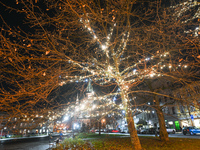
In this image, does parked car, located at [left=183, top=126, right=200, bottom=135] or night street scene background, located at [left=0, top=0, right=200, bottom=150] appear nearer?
night street scene background, located at [left=0, top=0, right=200, bottom=150]

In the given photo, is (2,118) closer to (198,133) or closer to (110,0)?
(110,0)

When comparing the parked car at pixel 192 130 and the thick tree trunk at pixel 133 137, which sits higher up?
the thick tree trunk at pixel 133 137

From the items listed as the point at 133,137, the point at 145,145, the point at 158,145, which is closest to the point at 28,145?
the point at 145,145

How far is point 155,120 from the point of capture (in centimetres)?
3703

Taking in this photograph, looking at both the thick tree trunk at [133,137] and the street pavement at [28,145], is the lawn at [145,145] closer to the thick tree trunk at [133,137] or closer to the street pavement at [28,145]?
the thick tree trunk at [133,137]

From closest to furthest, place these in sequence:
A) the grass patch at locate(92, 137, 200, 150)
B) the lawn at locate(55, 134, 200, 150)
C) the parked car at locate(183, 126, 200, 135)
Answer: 1. the grass patch at locate(92, 137, 200, 150)
2. the lawn at locate(55, 134, 200, 150)
3. the parked car at locate(183, 126, 200, 135)

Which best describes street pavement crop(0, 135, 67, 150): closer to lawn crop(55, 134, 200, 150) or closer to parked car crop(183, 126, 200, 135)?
lawn crop(55, 134, 200, 150)

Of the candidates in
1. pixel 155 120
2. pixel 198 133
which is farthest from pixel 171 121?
pixel 198 133

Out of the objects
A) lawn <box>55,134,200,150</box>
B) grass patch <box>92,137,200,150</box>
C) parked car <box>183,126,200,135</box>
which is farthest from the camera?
parked car <box>183,126,200,135</box>

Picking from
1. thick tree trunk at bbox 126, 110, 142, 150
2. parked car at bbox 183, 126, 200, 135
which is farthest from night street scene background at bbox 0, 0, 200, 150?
parked car at bbox 183, 126, 200, 135

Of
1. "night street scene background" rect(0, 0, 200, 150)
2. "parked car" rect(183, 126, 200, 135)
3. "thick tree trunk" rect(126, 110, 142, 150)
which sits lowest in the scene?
"parked car" rect(183, 126, 200, 135)

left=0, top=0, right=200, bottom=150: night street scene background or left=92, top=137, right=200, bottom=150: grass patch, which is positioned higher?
left=0, top=0, right=200, bottom=150: night street scene background

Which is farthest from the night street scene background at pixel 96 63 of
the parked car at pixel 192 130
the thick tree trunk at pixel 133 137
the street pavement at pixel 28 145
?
the parked car at pixel 192 130

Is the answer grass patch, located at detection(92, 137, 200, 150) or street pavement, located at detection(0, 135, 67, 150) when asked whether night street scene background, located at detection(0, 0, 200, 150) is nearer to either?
grass patch, located at detection(92, 137, 200, 150)
